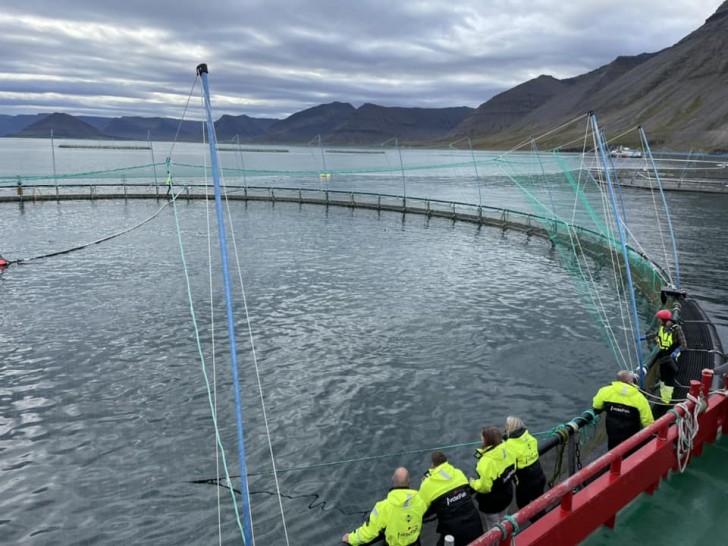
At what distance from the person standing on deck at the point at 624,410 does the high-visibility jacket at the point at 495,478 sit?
284 cm

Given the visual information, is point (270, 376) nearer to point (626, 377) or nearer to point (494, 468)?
point (494, 468)

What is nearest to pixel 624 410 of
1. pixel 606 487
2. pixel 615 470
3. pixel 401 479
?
pixel 615 470

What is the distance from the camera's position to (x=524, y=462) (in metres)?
7.99

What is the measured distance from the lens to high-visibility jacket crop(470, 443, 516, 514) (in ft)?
25.6

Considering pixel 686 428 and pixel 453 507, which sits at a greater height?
pixel 453 507

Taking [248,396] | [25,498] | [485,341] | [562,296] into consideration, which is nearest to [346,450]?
[248,396]

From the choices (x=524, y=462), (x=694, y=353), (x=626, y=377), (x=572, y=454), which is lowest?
(x=694, y=353)

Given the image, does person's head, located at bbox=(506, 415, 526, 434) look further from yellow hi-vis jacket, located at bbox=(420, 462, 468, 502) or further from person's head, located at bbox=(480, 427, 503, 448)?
yellow hi-vis jacket, located at bbox=(420, 462, 468, 502)

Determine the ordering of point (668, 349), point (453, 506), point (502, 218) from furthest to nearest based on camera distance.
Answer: point (502, 218) → point (668, 349) → point (453, 506)

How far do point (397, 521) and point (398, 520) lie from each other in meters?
0.02

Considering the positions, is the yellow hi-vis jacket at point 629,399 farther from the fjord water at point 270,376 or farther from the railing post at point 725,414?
the fjord water at point 270,376

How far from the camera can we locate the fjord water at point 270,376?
35.7ft

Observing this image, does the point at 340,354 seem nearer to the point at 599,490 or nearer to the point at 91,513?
the point at 91,513

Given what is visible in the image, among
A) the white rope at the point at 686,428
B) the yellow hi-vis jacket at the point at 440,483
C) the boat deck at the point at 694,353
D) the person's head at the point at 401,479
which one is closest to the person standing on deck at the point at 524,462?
the yellow hi-vis jacket at the point at 440,483
